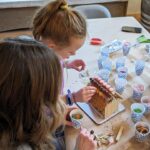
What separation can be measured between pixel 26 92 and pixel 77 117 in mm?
478

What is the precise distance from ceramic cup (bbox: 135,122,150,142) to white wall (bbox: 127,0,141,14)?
2.88 m

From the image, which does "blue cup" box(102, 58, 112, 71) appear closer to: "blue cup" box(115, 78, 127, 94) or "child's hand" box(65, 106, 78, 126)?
"blue cup" box(115, 78, 127, 94)

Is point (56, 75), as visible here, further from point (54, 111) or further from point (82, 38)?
point (82, 38)

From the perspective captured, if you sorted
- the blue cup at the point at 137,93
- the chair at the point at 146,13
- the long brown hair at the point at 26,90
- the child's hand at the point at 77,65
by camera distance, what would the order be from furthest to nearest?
the chair at the point at 146,13 < the child's hand at the point at 77,65 < the blue cup at the point at 137,93 < the long brown hair at the point at 26,90

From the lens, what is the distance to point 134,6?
3816 mm

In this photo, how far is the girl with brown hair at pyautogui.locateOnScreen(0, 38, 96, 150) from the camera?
32.5 inches

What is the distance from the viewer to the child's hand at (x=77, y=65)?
1626mm

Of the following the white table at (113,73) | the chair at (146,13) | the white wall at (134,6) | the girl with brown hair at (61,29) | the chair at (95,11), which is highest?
the girl with brown hair at (61,29)

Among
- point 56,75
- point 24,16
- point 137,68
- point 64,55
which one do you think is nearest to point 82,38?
point 64,55

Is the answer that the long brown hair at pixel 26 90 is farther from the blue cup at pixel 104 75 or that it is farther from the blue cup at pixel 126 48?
the blue cup at pixel 126 48

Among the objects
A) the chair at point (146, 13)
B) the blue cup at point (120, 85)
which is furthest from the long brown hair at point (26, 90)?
the chair at point (146, 13)

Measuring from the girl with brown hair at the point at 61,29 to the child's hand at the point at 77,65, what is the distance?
26cm

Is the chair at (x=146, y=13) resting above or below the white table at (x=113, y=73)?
below

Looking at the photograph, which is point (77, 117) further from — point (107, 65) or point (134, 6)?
point (134, 6)
